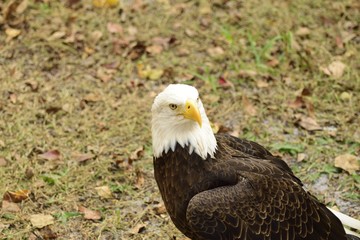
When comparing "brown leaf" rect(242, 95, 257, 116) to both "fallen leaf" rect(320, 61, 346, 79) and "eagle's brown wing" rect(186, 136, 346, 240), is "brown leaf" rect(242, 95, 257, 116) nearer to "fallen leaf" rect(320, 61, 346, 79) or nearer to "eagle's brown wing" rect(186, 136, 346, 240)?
"fallen leaf" rect(320, 61, 346, 79)

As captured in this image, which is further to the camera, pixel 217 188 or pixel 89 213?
pixel 89 213

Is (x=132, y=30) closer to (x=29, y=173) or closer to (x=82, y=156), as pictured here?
(x=82, y=156)

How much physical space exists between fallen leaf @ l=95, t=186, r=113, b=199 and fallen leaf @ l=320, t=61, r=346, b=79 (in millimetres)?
2873

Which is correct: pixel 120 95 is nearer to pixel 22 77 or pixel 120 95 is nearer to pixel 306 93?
pixel 22 77

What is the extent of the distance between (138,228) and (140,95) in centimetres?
201

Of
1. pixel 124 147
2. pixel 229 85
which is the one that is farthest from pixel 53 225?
pixel 229 85

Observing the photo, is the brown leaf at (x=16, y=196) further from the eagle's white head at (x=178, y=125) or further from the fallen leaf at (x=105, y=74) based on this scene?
the fallen leaf at (x=105, y=74)

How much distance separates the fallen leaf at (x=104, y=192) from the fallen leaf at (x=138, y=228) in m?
0.44

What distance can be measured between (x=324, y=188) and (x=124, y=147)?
1.85 metres

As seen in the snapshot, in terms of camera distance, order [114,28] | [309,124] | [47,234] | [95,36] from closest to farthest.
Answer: [47,234] → [309,124] → [95,36] → [114,28]

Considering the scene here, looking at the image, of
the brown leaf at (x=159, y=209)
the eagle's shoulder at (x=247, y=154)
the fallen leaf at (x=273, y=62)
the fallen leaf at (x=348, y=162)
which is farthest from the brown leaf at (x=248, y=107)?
the eagle's shoulder at (x=247, y=154)

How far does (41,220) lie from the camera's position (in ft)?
16.5

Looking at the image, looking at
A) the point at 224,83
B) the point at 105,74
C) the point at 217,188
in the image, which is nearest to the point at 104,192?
the point at 217,188

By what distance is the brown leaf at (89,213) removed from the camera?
5.12 m
